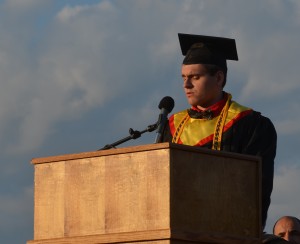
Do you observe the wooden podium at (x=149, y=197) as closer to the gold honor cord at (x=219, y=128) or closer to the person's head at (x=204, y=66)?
the gold honor cord at (x=219, y=128)

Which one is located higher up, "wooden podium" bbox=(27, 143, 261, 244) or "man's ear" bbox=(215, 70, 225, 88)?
"man's ear" bbox=(215, 70, 225, 88)

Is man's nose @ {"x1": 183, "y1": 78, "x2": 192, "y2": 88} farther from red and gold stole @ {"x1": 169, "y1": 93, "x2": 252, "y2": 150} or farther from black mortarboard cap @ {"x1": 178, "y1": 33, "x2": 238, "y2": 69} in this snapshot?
red and gold stole @ {"x1": 169, "y1": 93, "x2": 252, "y2": 150}

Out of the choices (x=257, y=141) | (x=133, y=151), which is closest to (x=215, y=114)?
(x=257, y=141)

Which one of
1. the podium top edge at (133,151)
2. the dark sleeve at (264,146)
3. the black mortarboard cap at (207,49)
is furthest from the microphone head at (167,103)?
the podium top edge at (133,151)

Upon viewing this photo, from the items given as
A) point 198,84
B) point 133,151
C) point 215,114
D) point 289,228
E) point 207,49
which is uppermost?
point 207,49

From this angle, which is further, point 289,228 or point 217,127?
point 289,228

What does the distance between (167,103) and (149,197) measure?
1628 millimetres

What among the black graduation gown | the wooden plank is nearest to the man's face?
the black graduation gown

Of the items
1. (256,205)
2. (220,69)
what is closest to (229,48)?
(220,69)

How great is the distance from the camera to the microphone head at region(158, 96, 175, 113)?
24.3 ft

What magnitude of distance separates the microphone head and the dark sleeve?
0.56m

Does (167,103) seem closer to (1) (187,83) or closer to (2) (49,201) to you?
(1) (187,83)

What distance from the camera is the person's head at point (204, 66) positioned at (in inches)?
293

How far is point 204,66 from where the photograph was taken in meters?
7.52
